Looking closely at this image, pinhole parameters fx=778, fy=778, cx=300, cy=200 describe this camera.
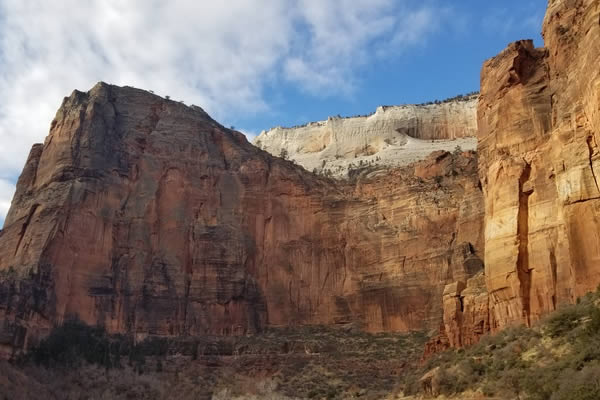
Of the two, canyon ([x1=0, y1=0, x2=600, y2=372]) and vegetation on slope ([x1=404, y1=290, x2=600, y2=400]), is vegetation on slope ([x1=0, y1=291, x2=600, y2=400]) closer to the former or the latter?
vegetation on slope ([x1=404, y1=290, x2=600, y2=400])

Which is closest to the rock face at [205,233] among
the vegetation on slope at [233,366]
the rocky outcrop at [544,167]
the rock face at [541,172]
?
the vegetation on slope at [233,366]

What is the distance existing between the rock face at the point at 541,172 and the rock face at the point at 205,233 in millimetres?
14830

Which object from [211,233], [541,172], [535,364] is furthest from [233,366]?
[535,364]

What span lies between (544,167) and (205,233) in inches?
1335

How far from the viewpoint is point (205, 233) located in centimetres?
6450

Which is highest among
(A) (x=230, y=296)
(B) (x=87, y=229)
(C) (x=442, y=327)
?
(B) (x=87, y=229)

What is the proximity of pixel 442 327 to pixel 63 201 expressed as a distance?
1257 inches

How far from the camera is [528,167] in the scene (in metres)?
38.2

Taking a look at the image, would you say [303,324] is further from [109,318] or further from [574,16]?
[574,16]

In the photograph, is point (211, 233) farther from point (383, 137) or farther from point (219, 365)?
point (383, 137)

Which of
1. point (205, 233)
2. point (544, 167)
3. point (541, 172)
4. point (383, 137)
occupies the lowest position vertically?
point (541, 172)

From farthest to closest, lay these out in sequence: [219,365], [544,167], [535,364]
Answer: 1. [219,365]
2. [544,167]
3. [535,364]

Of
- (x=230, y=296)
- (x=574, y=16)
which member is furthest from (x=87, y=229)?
(x=574, y=16)

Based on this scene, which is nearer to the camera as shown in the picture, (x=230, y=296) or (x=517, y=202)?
(x=517, y=202)
